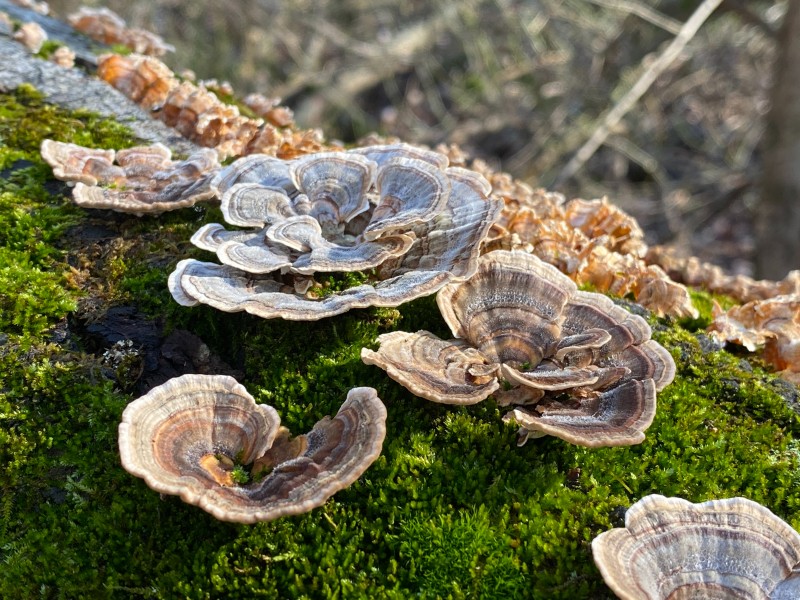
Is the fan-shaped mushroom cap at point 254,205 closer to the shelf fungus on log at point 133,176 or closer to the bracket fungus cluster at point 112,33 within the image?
the shelf fungus on log at point 133,176

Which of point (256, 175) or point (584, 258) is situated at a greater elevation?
point (584, 258)

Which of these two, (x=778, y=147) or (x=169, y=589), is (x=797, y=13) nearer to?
(x=778, y=147)

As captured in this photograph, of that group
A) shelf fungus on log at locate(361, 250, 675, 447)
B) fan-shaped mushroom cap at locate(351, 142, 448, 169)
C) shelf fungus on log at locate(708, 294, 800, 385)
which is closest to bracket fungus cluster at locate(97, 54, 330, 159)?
fan-shaped mushroom cap at locate(351, 142, 448, 169)

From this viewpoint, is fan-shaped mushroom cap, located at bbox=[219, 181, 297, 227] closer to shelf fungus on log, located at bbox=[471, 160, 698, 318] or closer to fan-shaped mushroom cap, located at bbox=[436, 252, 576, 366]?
fan-shaped mushroom cap, located at bbox=[436, 252, 576, 366]

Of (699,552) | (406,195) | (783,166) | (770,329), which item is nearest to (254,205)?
(406,195)

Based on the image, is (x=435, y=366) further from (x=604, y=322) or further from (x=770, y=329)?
(x=770, y=329)

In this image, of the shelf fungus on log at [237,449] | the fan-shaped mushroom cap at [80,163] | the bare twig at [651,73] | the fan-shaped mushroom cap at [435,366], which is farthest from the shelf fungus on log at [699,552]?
the bare twig at [651,73]
